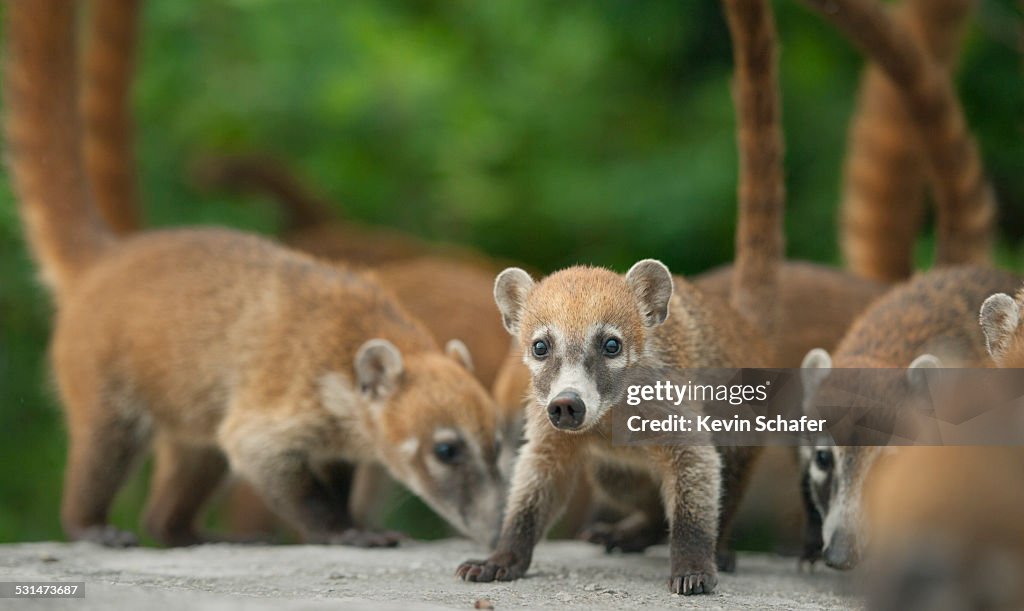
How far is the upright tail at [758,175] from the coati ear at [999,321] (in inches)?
58.8

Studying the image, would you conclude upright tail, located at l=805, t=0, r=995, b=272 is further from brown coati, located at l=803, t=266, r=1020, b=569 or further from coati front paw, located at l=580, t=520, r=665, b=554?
coati front paw, located at l=580, t=520, r=665, b=554

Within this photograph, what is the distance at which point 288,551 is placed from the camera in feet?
16.9

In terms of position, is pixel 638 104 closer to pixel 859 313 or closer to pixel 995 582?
pixel 859 313

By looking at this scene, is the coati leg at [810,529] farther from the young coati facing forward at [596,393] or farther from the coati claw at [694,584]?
the coati claw at [694,584]

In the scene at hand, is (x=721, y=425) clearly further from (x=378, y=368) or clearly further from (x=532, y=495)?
(x=378, y=368)

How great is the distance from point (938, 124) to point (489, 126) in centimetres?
425

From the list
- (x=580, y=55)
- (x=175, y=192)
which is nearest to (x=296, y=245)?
(x=175, y=192)

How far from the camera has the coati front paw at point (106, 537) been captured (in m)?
5.52

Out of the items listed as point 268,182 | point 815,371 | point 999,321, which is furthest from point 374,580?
point 268,182

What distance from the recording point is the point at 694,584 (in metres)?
4.00

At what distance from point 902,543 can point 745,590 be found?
1381mm

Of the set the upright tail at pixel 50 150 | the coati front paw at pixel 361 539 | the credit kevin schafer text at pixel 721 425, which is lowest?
the coati front paw at pixel 361 539

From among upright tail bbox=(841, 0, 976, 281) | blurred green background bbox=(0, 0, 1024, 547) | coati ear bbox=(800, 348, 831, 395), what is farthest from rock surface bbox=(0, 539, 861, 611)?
blurred green background bbox=(0, 0, 1024, 547)

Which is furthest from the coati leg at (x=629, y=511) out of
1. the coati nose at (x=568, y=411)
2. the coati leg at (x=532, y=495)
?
the coati nose at (x=568, y=411)
